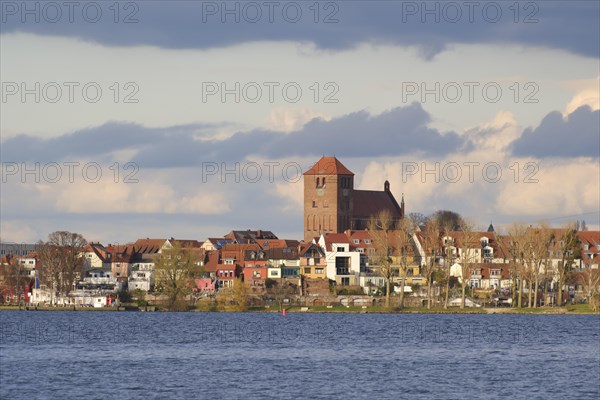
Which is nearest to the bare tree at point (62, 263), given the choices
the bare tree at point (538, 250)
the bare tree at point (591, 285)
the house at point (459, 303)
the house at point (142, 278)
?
the house at point (142, 278)

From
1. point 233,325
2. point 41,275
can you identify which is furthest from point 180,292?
point 233,325

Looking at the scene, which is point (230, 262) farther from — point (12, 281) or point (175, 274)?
point (175, 274)

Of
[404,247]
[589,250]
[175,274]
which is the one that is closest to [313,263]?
[404,247]

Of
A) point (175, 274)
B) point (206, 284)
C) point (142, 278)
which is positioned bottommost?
point (206, 284)

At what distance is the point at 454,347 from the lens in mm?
89062

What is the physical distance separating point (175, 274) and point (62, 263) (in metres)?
22.0

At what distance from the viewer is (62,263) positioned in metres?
171

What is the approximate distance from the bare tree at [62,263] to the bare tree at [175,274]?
55.8 feet

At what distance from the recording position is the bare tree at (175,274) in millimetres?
155500

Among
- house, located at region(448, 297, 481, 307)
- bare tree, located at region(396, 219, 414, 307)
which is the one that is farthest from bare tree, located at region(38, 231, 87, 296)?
house, located at region(448, 297, 481, 307)

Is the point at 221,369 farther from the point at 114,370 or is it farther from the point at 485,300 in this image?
the point at 485,300

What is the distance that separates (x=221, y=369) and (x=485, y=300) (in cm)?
9984

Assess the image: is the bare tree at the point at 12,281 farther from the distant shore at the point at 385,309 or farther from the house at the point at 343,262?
the house at the point at 343,262

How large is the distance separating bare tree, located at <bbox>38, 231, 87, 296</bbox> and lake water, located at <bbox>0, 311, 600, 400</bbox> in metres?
44.8
